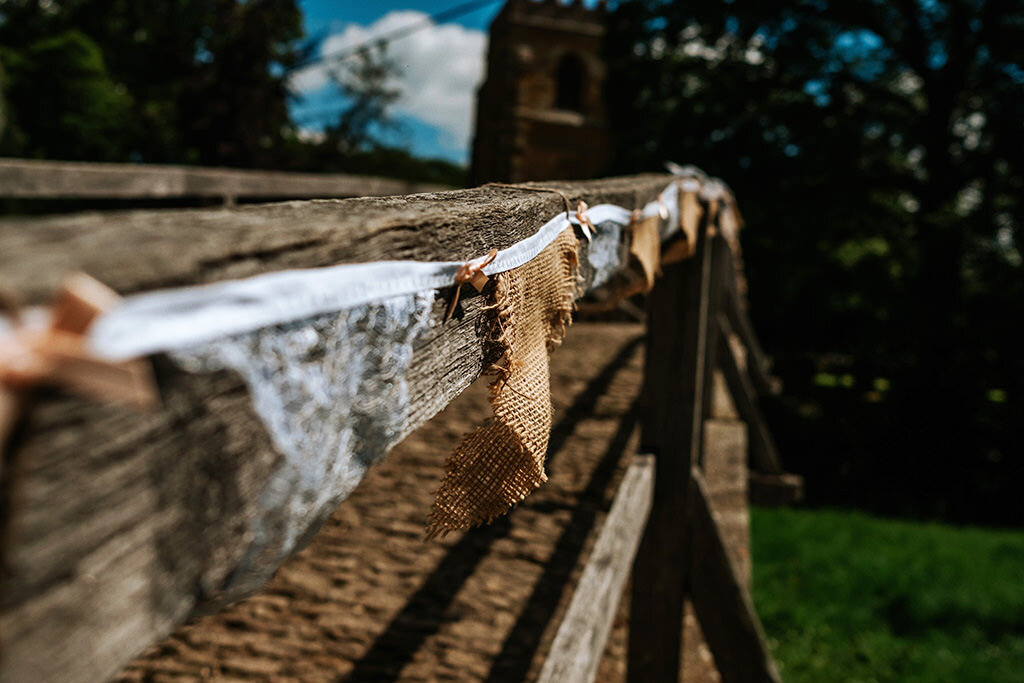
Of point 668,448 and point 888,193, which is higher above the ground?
point 888,193

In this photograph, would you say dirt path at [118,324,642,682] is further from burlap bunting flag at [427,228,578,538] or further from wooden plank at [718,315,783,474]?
wooden plank at [718,315,783,474]

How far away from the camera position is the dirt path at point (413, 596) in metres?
2.57

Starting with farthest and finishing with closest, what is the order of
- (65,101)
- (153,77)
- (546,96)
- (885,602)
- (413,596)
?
(153,77) < (65,101) < (546,96) < (885,602) < (413,596)

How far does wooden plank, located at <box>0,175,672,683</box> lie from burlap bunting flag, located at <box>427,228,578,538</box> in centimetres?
39

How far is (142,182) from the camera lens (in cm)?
375

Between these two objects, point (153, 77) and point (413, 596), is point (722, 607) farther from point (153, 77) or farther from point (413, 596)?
point (153, 77)

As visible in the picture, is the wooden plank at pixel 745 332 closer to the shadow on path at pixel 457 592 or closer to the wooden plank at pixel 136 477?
the shadow on path at pixel 457 592

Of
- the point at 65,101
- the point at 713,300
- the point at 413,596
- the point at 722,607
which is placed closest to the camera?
the point at 722,607

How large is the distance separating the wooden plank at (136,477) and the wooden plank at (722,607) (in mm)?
2311

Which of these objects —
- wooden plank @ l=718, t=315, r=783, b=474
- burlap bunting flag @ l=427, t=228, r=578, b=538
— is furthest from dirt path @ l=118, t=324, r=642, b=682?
wooden plank @ l=718, t=315, r=783, b=474

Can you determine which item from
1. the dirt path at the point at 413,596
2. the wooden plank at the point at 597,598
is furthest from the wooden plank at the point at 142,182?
the dirt path at the point at 413,596

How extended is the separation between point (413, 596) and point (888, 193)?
13278 millimetres

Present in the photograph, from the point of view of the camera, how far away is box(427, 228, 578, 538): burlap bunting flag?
40.0 inches

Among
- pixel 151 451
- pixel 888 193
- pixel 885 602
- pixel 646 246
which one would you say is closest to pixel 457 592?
pixel 646 246
